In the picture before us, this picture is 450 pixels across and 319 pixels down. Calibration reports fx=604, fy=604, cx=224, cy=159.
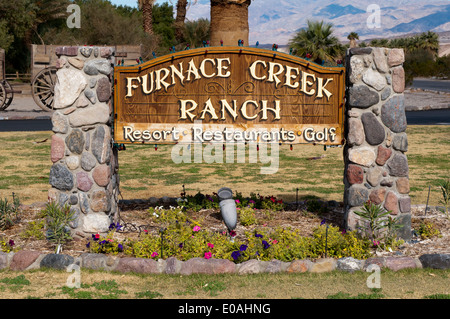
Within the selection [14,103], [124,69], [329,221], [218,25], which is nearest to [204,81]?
[124,69]

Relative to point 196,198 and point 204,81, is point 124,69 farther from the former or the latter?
point 196,198

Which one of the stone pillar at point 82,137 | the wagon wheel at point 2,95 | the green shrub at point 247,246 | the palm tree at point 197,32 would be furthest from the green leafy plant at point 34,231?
the palm tree at point 197,32

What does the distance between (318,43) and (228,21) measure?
81.1 ft

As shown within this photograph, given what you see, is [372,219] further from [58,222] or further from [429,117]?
[429,117]

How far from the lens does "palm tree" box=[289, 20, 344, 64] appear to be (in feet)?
118

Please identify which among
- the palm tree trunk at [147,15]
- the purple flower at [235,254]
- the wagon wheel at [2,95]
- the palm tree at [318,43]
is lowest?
the purple flower at [235,254]

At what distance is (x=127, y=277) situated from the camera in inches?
279

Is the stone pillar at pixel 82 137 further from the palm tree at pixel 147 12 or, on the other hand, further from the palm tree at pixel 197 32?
the palm tree at pixel 197 32

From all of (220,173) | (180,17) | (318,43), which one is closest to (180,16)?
(180,17)

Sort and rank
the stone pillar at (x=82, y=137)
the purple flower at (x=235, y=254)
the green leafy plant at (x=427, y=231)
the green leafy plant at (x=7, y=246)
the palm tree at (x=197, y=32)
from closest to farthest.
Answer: the purple flower at (x=235, y=254)
the green leafy plant at (x=7, y=246)
the stone pillar at (x=82, y=137)
the green leafy plant at (x=427, y=231)
the palm tree at (x=197, y=32)

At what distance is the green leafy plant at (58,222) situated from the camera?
792cm

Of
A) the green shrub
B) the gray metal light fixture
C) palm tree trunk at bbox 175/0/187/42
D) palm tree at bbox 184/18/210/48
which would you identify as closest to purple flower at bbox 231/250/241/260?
the green shrub

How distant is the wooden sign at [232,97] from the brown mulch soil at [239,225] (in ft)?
4.49

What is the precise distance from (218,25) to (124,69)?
4334 millimetres
